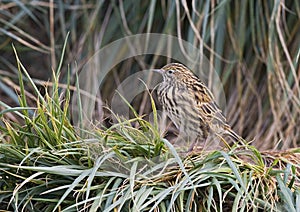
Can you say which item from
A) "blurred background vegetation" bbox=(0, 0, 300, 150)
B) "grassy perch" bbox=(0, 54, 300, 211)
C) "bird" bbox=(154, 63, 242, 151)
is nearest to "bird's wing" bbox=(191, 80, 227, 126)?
"bird" bbox=(154, 63, 242, 151)

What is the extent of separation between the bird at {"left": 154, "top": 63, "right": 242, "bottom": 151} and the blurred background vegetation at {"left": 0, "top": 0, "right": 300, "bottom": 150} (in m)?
0.66

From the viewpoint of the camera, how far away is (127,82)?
332cm

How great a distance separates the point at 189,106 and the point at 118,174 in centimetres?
48

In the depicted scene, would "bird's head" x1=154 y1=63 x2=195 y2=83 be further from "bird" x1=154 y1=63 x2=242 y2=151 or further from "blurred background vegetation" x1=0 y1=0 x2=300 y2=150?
"blurred background vegetation" x1=0 y1=0 x2=300 y2=150

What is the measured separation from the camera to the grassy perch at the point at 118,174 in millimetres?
1863

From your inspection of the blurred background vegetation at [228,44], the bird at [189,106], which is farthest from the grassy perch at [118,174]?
the blurred background vegetation at [228,44]

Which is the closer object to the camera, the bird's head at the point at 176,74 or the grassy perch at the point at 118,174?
the grassy perch at the point at 118,174

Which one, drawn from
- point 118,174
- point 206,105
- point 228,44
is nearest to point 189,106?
point 206,105

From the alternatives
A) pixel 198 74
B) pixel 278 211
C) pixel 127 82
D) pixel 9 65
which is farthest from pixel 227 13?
pixel 278 211

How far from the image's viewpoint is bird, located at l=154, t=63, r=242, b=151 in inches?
90.7

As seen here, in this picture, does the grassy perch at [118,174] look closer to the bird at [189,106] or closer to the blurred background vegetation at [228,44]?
the bird at [189,106]

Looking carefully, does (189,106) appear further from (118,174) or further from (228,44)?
(228,44)

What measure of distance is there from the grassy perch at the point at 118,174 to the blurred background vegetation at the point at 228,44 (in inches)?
43.1

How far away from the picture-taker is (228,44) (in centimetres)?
330
